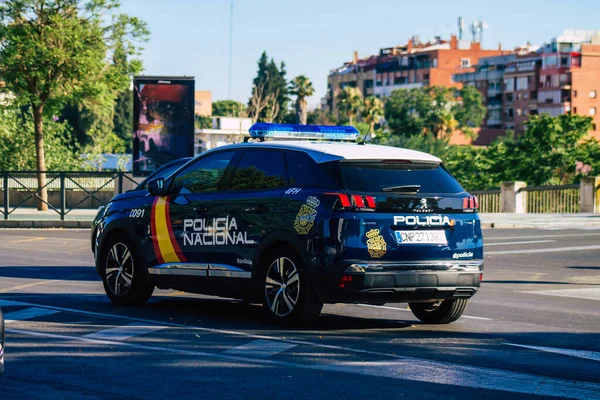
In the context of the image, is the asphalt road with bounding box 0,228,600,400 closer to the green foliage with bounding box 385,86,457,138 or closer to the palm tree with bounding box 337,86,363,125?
the green foliage with bounding box 385,86,457,138

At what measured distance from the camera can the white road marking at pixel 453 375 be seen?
23.5 ft

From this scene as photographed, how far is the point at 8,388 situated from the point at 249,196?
3.81 meters

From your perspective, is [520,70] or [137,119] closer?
[137,119]

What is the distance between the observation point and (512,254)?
21719mm

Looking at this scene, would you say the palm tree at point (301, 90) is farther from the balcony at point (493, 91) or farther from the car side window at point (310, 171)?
the car side window at point (310, 171)

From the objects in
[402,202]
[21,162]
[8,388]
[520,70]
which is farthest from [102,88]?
[520,70]

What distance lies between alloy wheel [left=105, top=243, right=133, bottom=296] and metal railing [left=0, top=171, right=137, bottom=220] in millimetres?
17155

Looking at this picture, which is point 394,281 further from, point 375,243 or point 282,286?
point 282,286

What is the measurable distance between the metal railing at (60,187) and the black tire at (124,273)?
674 inches

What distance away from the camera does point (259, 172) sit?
10430 mm

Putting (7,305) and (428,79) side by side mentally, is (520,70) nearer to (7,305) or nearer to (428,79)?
(428,79)

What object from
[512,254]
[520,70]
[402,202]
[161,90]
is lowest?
[512,254]

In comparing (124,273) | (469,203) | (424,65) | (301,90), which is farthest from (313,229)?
(424,65)

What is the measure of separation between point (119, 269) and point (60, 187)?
58.9 feet
